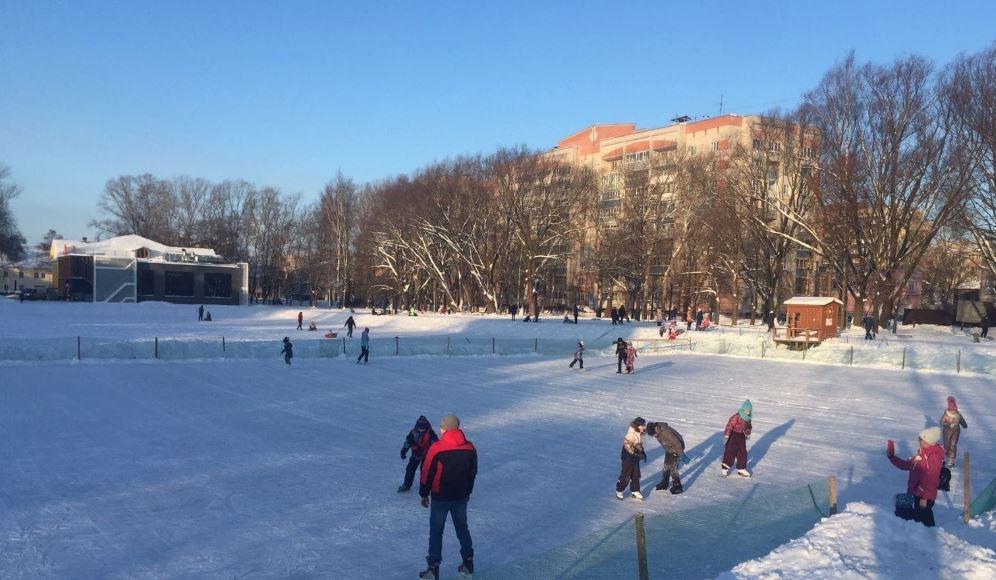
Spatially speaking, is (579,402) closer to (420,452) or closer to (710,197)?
(420,452)

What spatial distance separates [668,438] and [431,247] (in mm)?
55043

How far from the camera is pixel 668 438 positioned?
379 inches

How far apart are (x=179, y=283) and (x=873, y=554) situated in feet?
226

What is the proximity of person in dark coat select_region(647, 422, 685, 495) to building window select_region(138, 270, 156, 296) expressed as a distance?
64.8 metres

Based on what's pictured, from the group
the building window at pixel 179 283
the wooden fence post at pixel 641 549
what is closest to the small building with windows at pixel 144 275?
the building window at pixel 179 283

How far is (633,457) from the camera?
932 cm

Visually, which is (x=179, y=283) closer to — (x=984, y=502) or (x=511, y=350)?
(x=511, y=350)

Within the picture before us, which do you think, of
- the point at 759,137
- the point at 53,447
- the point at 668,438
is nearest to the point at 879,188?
the point at 759,137

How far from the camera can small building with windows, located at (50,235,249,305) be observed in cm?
6069

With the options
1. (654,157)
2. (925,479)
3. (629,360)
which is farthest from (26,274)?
(925,479)

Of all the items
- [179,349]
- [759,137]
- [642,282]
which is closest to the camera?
[179,349]

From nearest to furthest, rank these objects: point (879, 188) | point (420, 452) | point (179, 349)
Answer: point (420, 452) → point (179, 349) → point (879, 188)

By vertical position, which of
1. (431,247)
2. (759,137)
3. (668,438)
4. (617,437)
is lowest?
(617,437)

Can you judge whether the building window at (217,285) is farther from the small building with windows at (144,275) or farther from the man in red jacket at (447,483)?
the man in red jacket at (447,483)
